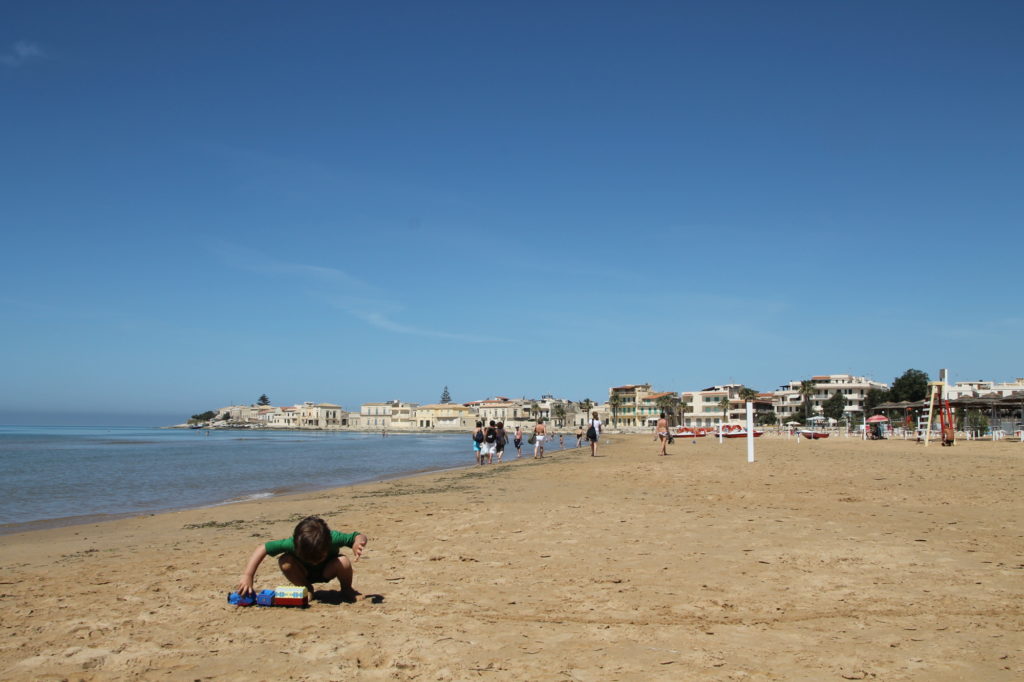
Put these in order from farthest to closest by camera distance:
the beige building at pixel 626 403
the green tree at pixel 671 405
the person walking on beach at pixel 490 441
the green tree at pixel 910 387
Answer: the beige building at pixel 626 403
the green tree at pixel 671 405
the green tree at pixel 910 387
the person walking on beach at pixel 490 441

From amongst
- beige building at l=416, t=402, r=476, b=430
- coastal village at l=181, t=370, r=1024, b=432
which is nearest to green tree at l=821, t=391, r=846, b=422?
coastal village at l=181, t=370, r=1024, b=432

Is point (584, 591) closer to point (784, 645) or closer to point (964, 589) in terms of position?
point (784, 645)

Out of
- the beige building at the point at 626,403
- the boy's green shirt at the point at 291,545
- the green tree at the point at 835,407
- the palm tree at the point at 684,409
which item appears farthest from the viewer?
the beige building at the point at 626,403

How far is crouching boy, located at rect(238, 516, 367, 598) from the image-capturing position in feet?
17.9

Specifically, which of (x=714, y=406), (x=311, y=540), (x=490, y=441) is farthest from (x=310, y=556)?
(x=714, y=406)

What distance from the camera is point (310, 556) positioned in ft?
17.9

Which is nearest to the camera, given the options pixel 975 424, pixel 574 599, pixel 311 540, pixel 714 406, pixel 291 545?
pixel 311 540

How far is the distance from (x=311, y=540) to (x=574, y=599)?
2.23 m

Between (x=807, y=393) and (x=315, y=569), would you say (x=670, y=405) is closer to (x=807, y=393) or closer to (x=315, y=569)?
(x=807, y=393)

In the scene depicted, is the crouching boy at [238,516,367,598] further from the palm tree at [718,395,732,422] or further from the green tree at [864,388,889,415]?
the palm tree at [718,395,732,422]

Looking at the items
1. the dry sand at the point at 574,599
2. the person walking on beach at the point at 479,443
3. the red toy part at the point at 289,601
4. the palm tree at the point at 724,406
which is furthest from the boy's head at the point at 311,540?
the palm tree at the point at 724,406

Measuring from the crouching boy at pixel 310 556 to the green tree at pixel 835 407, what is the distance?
369ft

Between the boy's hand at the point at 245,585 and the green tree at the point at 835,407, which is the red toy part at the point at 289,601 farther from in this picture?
the green tree at the point at 835,407

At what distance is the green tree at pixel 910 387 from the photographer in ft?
289
